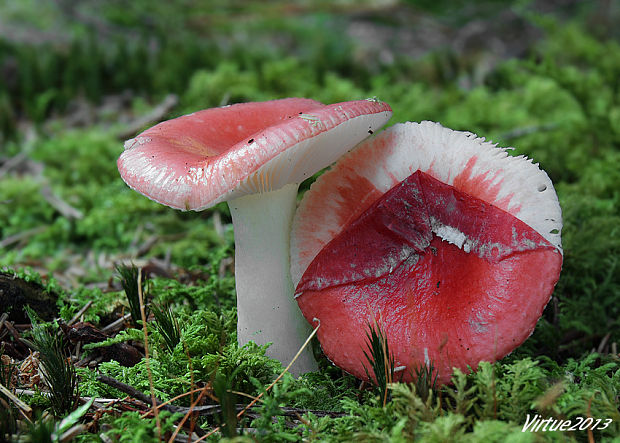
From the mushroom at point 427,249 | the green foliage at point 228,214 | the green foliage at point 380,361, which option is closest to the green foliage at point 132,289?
the green foliage at point 228,214

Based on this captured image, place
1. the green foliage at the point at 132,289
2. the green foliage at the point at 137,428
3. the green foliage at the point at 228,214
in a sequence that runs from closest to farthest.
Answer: the green foliage at the point at 137,428 < the green foliage at the point at 228,214 < the green foliage at the point at 132,289

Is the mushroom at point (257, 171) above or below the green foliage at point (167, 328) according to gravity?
above

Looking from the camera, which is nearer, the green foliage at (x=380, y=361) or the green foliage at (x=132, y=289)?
the green foliage at (x=380, y=361)

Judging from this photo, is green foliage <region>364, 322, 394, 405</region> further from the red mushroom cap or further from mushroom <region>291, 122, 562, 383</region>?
the red mushroom cap

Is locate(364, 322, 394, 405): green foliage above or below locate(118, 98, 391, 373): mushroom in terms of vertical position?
below

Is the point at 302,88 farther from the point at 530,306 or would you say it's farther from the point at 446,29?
the point at 446,29

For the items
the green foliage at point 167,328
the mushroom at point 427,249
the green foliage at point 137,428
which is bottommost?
the green foliage at point 137,428

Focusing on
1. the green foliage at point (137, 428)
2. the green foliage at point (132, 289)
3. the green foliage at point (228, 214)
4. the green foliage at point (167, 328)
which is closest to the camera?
the green foliage at point (137, 428)

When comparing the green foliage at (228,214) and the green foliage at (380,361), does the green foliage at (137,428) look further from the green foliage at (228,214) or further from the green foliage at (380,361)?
the green foliage at (380,361)

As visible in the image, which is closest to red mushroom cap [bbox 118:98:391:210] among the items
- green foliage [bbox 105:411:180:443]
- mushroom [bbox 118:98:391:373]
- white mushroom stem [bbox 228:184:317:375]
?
mushroom [bbox 118:98:391:373]
